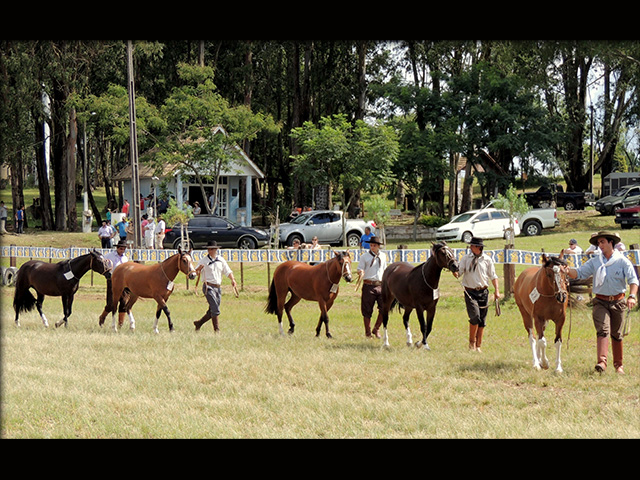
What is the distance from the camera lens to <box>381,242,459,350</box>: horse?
11031 millimetres

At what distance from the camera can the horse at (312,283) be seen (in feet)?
41.6

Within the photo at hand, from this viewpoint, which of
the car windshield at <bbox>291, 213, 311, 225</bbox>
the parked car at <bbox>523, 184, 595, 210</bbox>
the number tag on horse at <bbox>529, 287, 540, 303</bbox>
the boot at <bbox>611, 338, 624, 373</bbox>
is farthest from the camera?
the parked car at <bbox>523, 184, 595, 210</bbox>

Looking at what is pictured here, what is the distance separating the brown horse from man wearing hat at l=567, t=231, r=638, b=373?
0.20 m

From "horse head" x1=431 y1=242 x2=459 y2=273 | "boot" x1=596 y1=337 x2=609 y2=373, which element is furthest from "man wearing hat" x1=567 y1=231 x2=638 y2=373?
"horse head" x1=431 y1=242 x2=459 y2=273

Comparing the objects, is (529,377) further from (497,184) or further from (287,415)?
(497,184)

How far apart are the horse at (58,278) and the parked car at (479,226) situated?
19680 millimetres

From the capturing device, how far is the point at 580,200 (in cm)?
4403

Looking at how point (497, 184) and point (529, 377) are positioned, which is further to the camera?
point (497, 184)

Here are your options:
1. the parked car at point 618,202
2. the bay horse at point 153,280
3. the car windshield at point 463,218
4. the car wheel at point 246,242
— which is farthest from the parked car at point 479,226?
the bay horse at point 153,280

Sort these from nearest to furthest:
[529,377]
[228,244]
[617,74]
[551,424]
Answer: [551,424] → [529,377] → [228,244] → [617,74]

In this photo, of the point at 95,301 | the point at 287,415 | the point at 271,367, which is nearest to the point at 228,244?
the point at 95,301

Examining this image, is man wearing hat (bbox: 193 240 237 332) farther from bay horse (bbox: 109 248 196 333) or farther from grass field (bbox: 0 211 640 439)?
grass field (bbox: 0 211 640 439)

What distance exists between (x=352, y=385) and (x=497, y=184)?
29.2 meters

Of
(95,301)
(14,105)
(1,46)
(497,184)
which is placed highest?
(1,46)
